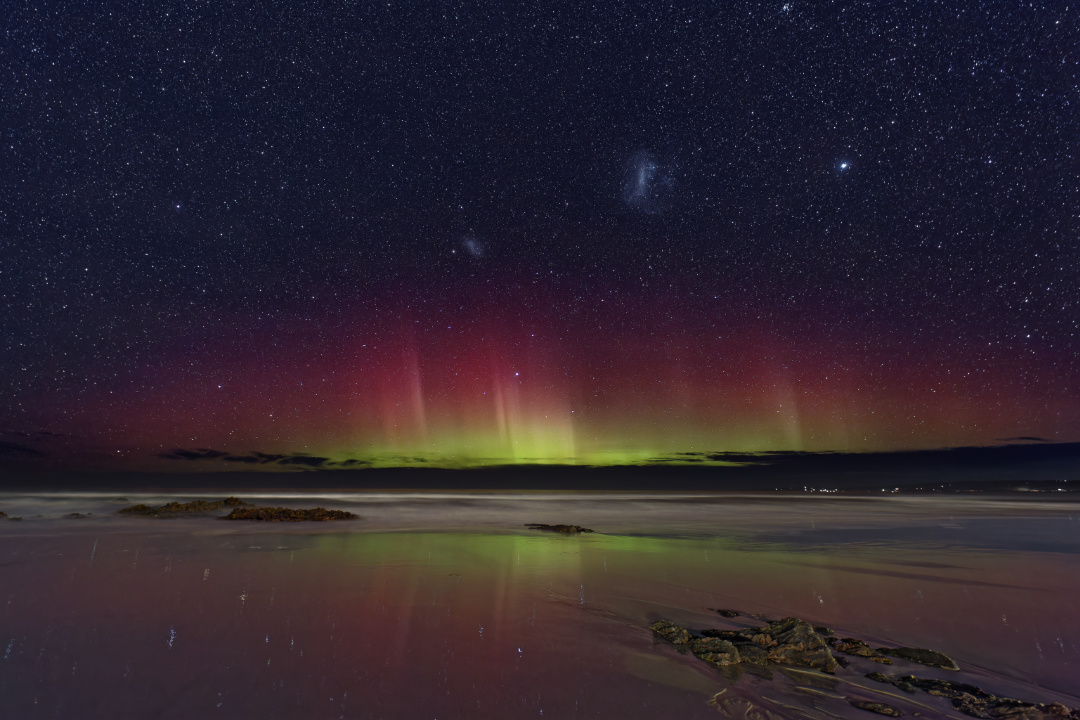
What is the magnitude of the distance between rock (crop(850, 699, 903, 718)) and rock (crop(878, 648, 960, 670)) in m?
1.42

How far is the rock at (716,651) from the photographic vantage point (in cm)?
468

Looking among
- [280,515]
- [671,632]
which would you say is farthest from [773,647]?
[280,515]

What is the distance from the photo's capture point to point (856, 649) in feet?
16.6

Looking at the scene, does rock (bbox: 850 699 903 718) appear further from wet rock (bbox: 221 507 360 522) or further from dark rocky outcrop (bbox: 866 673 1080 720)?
wet rock (bbox: 221 507 360 522)

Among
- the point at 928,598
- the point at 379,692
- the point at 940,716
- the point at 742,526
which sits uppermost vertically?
the point at 379,692

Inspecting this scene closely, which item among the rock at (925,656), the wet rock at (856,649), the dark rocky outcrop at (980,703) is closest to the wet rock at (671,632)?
the wet rock at (856,649)

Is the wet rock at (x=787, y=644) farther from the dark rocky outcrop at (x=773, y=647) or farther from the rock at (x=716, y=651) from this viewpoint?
the rock at (x=716, y=651)

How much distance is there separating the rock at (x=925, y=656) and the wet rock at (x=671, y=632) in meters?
1.85

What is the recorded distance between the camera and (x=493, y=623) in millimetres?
6039

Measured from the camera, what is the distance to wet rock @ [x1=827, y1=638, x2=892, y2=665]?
4895 millimetres

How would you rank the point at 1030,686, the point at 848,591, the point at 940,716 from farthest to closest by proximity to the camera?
1. the point at 848,591
2. the point at 1030,686
3. the point at 940,716

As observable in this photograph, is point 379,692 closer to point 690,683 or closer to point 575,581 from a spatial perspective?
point 690,683

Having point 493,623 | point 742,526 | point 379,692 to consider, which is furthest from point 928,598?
point 742,526

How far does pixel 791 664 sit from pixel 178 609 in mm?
6888
